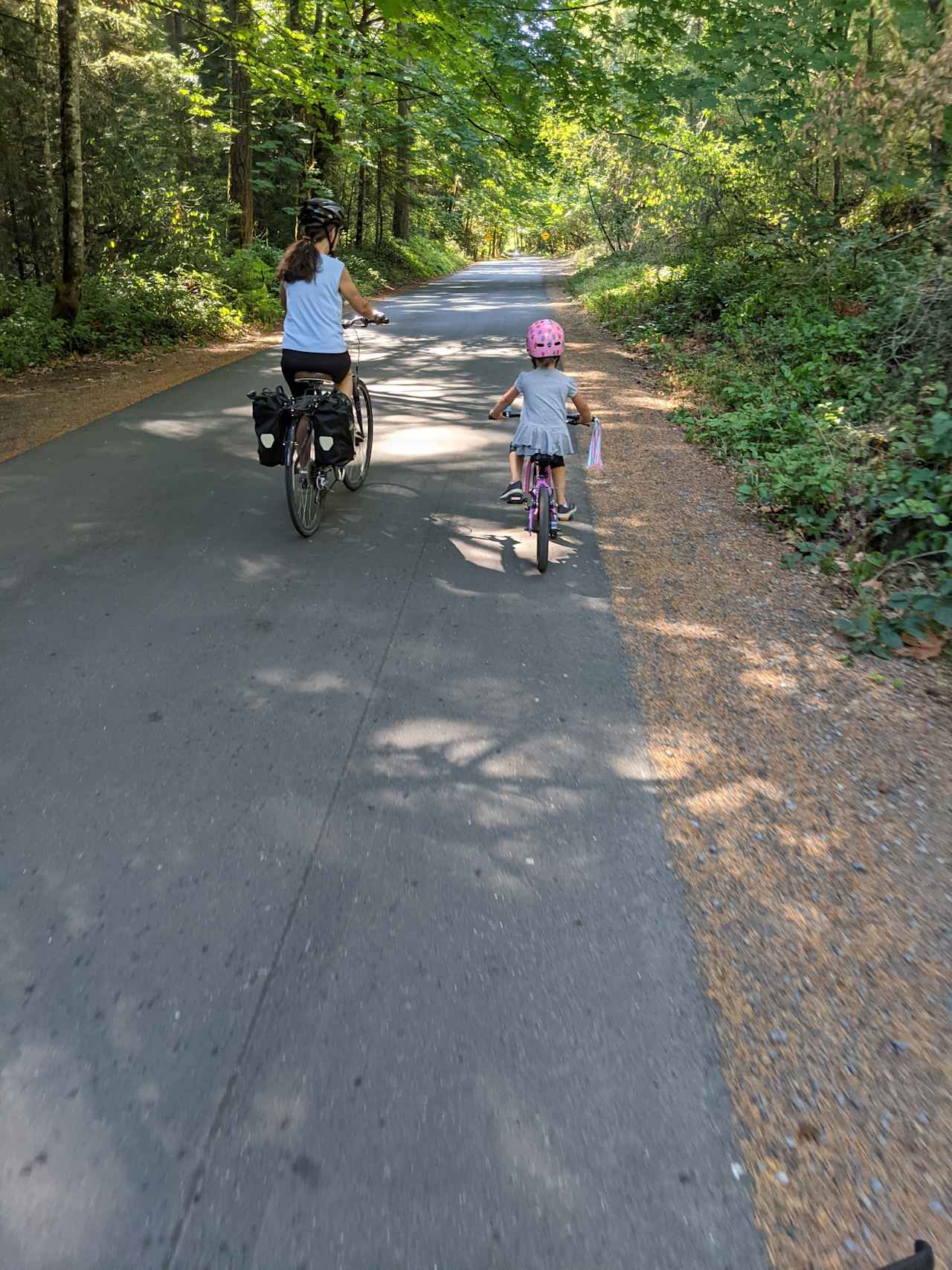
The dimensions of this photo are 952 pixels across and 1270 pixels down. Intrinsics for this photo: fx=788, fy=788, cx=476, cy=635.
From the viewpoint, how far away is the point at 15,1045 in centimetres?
223

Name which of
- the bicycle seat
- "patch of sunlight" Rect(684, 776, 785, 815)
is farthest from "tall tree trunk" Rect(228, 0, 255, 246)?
"patch of sunlight" Rect(684, 776, 785, 815)

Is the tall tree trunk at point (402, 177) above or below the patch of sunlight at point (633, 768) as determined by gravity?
above

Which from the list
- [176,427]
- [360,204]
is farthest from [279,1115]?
[360,204]

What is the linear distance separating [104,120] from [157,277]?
432 cm

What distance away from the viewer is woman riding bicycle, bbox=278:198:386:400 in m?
5.59

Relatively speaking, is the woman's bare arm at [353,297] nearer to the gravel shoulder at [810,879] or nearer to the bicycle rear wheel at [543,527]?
the bicycle rear wheel at [543,527]

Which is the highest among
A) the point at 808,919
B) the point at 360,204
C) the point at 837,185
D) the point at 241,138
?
the point at 360,204

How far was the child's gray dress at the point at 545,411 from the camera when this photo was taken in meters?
5.53

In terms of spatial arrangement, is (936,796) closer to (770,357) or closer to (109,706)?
(109,706)

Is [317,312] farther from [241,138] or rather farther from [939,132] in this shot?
[241,138]

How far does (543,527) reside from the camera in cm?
543

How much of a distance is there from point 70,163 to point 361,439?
344 inches

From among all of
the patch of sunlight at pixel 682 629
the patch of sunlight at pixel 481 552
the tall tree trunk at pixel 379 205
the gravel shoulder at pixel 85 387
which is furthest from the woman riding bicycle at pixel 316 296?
the tall tree trunk at pixel 379 205

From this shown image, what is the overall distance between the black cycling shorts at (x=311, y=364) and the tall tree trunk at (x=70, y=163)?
345 inches
